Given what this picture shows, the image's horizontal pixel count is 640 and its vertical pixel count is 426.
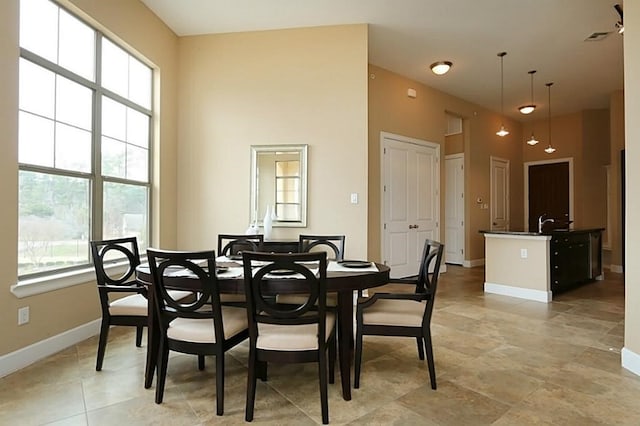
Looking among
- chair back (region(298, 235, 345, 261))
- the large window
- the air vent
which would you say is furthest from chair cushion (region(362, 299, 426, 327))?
the air vent

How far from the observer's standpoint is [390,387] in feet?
7.52

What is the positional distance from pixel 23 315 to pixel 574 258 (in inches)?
244

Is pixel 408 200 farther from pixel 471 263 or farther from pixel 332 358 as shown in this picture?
pixel 332 358

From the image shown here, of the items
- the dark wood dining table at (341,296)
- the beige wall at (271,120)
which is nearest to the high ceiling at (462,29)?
the beige wall at (271,120)

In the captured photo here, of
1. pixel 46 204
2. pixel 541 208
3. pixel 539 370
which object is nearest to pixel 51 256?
pixel 46 204

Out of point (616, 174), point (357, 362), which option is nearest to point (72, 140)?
point (357, 362)

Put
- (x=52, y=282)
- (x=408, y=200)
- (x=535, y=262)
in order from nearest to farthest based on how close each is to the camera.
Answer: (x=52, y=282), (x=535, y=262), (x=408, y=200)

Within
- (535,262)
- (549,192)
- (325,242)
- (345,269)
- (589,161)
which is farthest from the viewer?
(549,192)

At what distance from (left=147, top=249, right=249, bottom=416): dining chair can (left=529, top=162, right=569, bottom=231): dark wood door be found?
7.78 metres

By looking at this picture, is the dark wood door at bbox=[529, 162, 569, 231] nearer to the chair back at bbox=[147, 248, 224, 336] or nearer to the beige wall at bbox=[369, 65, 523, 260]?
the beige wall at bbox=[369, 65, 523, 260]

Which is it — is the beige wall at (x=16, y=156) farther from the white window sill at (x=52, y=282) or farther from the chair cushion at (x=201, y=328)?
the chair cushion at (x=201, y=328)

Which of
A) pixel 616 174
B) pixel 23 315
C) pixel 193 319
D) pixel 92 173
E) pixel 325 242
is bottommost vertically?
pixel 23 315

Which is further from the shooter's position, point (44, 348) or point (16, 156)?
point (44, 348)

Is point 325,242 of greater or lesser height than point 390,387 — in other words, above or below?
above
